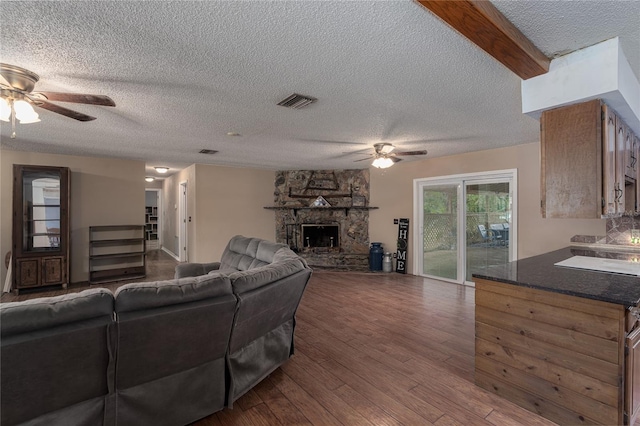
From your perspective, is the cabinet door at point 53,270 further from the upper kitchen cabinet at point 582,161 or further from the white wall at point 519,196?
the upper kitchen cabinet at point 582,161

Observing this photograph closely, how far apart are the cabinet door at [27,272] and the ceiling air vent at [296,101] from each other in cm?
494

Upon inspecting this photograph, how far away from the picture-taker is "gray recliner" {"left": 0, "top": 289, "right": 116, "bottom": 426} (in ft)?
4.11

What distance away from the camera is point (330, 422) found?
186 cm

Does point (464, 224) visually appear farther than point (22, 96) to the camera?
Yes

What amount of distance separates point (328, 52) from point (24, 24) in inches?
65.3

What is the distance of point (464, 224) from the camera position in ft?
17.0

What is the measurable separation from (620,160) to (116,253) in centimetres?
714

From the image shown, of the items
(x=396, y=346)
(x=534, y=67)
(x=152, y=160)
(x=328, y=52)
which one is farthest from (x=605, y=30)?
(x=152, y=160)

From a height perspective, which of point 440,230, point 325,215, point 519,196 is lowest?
point 440,230

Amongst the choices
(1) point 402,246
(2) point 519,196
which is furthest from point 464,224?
(1) point 402,246

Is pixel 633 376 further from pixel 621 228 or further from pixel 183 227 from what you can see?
pixel 183 227

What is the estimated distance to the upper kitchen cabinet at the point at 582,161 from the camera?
1854 mm

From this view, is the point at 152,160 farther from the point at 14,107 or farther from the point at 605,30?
the point at 605,30

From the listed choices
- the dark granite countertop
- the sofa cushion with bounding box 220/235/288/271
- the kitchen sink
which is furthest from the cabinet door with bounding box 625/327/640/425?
the sofa cushion with bounding box 220/235/288/271
